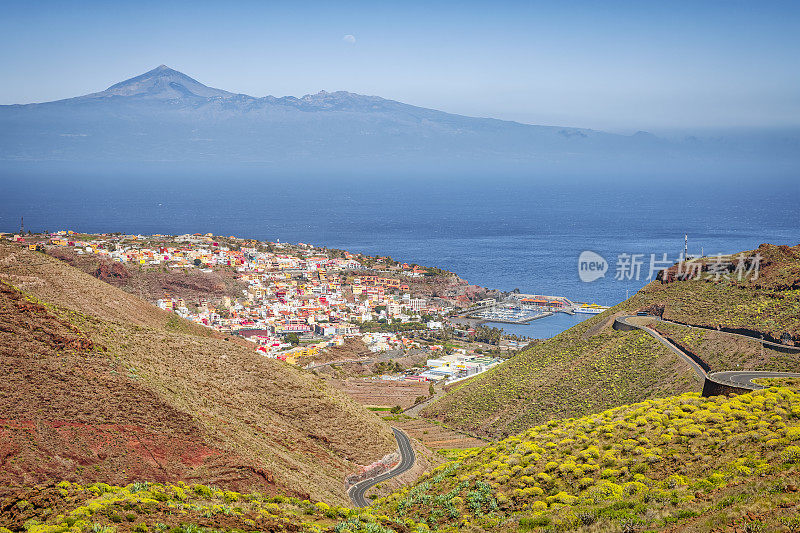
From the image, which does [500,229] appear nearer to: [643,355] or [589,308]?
[589,308]

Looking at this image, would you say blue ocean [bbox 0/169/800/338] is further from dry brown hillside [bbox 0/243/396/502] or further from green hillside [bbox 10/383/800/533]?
green hillside [bbox 10/383/800/533]

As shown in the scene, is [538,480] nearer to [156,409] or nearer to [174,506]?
[174,506]

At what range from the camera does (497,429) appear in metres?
32.6

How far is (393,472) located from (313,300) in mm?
55332

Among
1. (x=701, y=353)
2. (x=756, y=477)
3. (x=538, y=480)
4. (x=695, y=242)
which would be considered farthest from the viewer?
(x=695, y=242)

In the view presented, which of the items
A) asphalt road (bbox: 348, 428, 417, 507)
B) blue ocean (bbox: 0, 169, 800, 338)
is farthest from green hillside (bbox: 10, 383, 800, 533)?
blue ocean (bbox: 0, 169, 800, 338)

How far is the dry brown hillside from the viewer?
17.1 meters

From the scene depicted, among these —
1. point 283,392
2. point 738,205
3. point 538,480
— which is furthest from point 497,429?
point 738,205

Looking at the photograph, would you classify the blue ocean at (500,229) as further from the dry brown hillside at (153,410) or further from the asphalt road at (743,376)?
the dry brown hillside at (153,410)

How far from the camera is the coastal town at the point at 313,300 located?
6016cm

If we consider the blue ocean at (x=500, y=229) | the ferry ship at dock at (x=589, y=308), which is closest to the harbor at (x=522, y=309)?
the ferry ship at dock at (x=589, y=308)

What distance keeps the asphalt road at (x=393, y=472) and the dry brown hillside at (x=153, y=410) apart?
1.97 feet

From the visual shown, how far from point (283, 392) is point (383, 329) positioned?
152 feet

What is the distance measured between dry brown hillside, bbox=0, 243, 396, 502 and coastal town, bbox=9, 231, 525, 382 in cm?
2370
